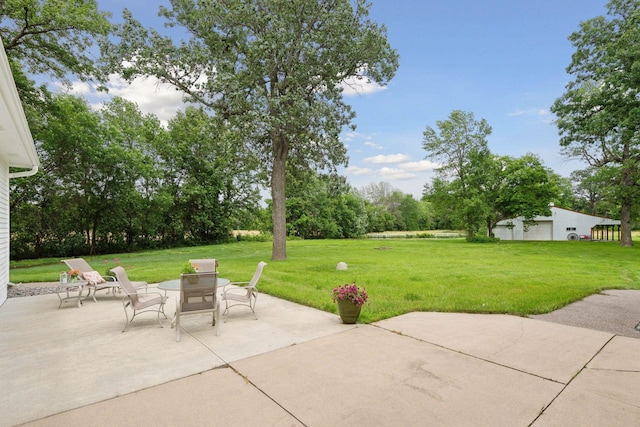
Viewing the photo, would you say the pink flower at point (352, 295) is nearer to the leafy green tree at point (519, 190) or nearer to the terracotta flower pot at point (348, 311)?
the terracotta flower pot at point (348, 311)

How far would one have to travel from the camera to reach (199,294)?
5160mm

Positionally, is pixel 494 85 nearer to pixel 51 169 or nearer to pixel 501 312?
pixel 501 312

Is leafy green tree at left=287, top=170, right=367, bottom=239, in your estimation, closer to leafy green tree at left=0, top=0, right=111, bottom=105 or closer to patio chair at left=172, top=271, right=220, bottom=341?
leafy green tree at left=0, top=0, right=111, bottom=105

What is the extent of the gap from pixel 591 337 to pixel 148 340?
6498 mm

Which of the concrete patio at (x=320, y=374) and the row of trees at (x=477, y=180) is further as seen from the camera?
the row of trees at (x=477, y=180)

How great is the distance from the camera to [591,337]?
15.3 ft

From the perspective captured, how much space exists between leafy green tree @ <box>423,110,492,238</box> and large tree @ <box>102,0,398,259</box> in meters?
20.4

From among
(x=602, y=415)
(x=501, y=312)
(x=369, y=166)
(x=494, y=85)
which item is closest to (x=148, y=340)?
(x=602, y=415)

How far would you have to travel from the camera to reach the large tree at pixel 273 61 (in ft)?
45.0

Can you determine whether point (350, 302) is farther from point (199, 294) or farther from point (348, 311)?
point (199, 294)

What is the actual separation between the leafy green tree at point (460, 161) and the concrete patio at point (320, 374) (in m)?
29.2

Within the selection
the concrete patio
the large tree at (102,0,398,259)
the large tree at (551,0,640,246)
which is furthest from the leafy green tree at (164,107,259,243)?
the large tree at (551,0,640,246)

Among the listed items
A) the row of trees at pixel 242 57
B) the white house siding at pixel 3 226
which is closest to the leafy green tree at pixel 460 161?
the row of trees at pixel 242 57

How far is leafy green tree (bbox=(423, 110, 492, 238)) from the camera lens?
3222 cm
